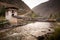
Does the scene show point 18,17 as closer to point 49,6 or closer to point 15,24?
point 15,24

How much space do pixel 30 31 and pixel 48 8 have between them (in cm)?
54

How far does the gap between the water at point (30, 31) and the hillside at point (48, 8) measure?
0.65ft

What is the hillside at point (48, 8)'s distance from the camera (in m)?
2.06

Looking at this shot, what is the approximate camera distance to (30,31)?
1983mm

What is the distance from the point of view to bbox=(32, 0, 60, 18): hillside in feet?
6.77

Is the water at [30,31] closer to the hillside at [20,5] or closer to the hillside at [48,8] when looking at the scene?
the hillside at [48,8]

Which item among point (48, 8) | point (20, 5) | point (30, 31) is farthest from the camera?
point (20, 5)

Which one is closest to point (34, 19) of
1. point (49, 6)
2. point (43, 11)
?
point (43, 11)

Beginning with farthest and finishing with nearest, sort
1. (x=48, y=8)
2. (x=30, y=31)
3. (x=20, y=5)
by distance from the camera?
1. (x=20, y=5)
2. (x=48, y=8)
3. (x=30, y=31)

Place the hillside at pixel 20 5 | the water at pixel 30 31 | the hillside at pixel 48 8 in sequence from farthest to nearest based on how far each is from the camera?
the hillside at pixel 20 5 → the hillside at pixel 48 8 → the water at pixel 30 31

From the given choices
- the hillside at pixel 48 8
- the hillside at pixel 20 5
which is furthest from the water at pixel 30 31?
the hillside at pixel 20 5

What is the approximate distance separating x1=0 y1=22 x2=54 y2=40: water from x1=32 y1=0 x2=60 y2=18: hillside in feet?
0.65

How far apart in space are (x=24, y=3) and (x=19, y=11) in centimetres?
24

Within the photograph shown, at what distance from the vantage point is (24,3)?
2.31m
